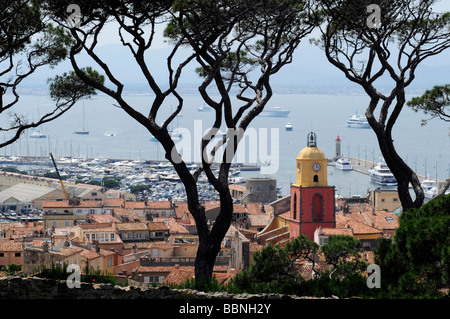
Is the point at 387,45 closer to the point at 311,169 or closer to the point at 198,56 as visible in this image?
the point at 198,56

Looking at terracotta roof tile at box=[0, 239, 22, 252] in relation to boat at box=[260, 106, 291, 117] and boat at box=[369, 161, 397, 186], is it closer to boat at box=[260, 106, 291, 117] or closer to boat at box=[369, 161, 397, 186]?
boat at box=[369, 161, 397, 186]

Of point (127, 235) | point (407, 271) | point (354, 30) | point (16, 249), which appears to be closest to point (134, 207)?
point (127, 235)

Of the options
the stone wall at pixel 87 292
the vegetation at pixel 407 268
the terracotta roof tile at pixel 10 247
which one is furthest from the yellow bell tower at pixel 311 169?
the stone wall at pixel 87 292

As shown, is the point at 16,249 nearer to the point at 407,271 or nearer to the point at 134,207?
the point at 407,271

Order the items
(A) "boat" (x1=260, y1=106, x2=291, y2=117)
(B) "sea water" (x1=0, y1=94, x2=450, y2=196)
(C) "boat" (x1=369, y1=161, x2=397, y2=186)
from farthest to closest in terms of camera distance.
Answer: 1. (A) "boat" (x1=260, y1=106, x2=291, y2=117)
2. (B) "sea water" (x1=0, y1=94, x2=450, y2=196)
3. (C) "boat" (x1=369, y1=161, x2=397, y2=186)

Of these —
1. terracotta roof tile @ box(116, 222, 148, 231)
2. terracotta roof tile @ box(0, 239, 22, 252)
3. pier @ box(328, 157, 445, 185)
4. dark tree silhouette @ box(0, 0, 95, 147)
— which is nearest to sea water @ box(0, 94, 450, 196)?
pier @ box(328, 157, 445, 185)

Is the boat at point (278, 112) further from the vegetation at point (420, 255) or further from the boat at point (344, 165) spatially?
the vegetation at point (420, 255)
